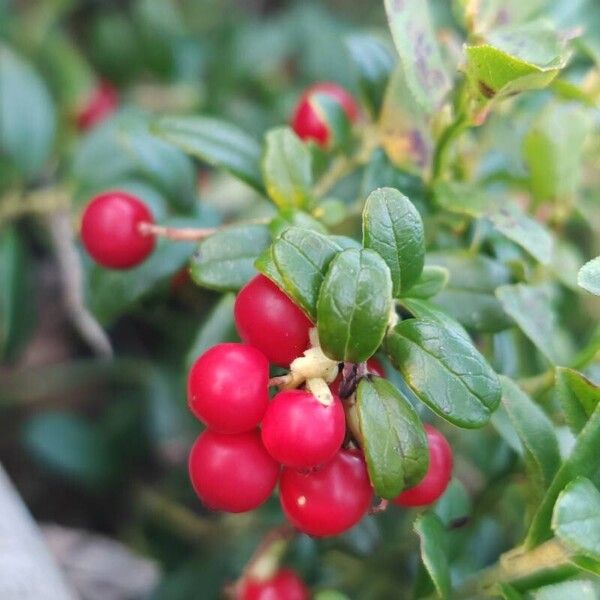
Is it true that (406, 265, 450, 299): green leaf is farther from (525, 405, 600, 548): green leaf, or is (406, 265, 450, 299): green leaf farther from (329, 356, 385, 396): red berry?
(525, 405, 600, 548): green leaf

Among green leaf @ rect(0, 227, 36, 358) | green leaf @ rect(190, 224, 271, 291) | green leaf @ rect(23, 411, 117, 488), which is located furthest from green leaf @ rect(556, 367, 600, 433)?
green leaf @ rect(23, 411, 117, 488)

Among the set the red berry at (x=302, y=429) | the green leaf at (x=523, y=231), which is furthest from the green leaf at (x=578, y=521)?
the green leaf at (x=523, y=231)

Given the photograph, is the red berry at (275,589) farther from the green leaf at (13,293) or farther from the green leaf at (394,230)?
the green leaf at (13,293)

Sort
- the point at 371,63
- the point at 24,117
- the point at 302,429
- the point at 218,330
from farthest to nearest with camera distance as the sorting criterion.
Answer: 1. the point at 24,117
2. the point at 371,63
3. the point at 218,330
4. the point at 302,429

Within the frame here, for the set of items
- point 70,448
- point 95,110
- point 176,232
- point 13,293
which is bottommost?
point 70,448

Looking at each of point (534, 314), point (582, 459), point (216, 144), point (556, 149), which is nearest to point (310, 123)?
point (216, 144)

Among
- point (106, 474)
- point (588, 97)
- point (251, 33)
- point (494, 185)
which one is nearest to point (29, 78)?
point (251, 33)

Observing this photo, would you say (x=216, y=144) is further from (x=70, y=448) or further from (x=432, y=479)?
(x=70, y=448)
